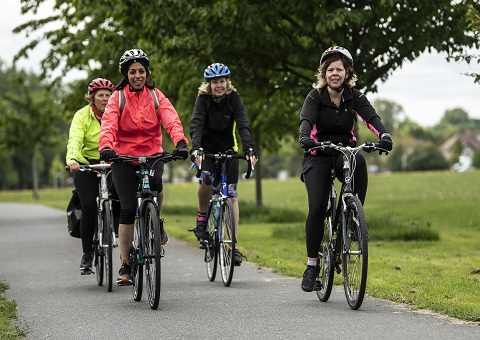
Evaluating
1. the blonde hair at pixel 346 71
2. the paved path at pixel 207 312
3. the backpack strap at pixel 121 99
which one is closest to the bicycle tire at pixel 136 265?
the paved path at pixel 207 312

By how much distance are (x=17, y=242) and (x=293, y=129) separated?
26.5ft

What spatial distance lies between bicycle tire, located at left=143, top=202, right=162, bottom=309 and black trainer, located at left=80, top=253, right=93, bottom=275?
176cm

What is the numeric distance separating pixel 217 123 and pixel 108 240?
1.65 m

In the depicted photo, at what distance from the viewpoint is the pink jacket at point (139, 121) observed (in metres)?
7.99

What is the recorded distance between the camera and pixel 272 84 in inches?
636

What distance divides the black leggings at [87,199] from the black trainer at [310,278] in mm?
2512

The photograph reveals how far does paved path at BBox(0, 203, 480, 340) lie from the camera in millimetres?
6141

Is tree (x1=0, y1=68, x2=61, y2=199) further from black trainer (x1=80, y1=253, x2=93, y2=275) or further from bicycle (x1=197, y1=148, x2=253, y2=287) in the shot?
bicycle (x1=197, y1=148, x2=253, y2=287)

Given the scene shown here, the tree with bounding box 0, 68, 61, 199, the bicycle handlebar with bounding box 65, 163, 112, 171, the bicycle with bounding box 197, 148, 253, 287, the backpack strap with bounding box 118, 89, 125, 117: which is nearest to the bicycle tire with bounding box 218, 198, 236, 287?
the bicycle with bounding box 197, 148, 253, 287

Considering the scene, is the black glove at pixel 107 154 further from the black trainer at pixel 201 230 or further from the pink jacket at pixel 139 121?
the black trainer at pixel 201 230

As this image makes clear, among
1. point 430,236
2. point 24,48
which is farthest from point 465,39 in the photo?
point 24,48

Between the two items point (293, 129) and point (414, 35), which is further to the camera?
point (293, 129)

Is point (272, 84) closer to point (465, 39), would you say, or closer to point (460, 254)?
point (465, 39)

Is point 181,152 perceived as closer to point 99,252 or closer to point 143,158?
point 143,158
